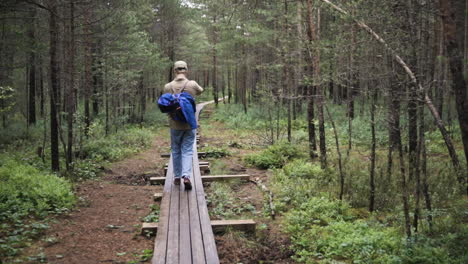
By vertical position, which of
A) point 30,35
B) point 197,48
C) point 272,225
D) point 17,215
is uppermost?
point 197,48

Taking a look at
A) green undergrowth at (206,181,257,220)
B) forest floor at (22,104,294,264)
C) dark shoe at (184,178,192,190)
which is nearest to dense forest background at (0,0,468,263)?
forest floor at (22,104,294,264)

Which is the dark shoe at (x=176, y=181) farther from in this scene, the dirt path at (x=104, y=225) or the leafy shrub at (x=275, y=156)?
the leafy shrub at (x=275, y=156)

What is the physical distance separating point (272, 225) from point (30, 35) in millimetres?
15655

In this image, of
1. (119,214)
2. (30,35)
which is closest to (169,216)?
(119,214)

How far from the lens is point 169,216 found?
553cm

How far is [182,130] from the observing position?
6.62 meters

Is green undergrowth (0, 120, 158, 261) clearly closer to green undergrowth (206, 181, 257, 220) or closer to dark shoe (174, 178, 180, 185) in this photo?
dark shoe (174, 178, 180, 185)

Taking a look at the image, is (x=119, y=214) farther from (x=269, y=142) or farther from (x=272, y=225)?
(x=269, y=142)

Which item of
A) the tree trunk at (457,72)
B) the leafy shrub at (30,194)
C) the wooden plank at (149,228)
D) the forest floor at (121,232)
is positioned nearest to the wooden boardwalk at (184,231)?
the wooden plank at (149,228)

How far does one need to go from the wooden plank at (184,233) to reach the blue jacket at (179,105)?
150cm

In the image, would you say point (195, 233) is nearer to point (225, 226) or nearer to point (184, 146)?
point (225, 226)

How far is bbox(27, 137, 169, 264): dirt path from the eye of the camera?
471 centimetres

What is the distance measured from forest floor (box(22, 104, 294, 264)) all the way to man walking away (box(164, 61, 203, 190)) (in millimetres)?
1136

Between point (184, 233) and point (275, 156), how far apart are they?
6.19 metres
